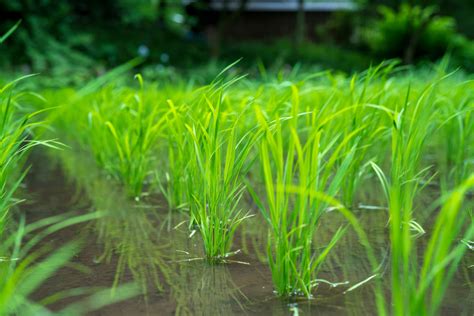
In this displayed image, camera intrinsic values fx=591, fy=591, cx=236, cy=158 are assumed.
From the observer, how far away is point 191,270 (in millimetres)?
1285

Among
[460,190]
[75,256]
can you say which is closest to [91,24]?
[75,256]

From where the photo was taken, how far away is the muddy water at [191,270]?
3.54ft

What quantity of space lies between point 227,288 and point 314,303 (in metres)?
0.19

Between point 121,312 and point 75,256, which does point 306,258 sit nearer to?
point 121,312

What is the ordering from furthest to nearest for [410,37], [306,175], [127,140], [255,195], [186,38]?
[186,38] < [410,37] < [127,140] < [255,195] < [306,175]

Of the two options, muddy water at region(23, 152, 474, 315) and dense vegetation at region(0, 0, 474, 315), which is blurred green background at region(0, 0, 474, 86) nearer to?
dense vegetation at region(0, 0, 474, 315)

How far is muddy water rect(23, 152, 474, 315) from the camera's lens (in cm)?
108

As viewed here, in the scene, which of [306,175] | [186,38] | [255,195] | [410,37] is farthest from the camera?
[186,38]

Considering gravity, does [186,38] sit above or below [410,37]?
below

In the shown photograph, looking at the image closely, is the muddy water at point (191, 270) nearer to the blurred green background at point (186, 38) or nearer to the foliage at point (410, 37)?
the blurred green background at point (186, 38)

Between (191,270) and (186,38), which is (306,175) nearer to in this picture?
(191,270)

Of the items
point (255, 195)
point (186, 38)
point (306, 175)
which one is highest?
point (306, 175)

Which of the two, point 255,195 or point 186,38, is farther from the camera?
point 186,38

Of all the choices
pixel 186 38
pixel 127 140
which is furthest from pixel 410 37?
pixel 127 140
